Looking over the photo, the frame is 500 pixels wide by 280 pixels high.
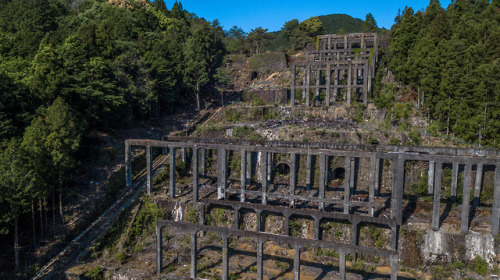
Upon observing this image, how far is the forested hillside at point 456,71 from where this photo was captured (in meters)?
32.2

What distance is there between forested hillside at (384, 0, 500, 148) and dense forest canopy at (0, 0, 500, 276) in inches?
4.6

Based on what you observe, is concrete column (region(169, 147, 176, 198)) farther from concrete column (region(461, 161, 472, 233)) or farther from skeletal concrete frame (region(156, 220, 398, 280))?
concrete column (region(461, 161, 472, 233))

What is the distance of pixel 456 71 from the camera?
36219 mm

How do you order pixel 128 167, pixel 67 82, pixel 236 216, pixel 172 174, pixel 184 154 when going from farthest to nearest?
1. pixel 184 154
2. pixel 67 82
3. pixel 128 167
4. pixel 172 174
5. pixel 236 216

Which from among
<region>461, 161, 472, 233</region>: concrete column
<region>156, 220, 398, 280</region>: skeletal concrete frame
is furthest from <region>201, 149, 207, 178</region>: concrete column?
<region>461, 161, 472, 233</region>: concrete column

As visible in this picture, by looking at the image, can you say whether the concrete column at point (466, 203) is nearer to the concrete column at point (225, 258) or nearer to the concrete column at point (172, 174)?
the concrete column at point (225, 258)

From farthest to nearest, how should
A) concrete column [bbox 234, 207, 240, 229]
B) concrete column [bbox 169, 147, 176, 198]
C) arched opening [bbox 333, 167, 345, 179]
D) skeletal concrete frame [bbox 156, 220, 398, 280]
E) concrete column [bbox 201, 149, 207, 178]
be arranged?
arched opening [bbox 333, 167, 345, 179]
concrete column [bbox 201, 149, 207, 178]
concrete column [bbox 169, 147, 176, 198]
concrete column [bbox 234, 207, 240, 229]
skeletal concrete frame [bbox 156, 220, 398, 280]

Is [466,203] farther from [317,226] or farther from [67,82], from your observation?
Answer: [67,82]

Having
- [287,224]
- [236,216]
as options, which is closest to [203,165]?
[236,216]

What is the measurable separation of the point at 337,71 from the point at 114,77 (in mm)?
29757

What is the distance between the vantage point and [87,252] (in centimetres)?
2539

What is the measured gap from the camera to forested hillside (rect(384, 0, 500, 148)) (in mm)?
32219

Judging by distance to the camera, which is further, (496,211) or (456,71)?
(456,71)

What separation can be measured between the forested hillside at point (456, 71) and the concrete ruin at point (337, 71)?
533cm
